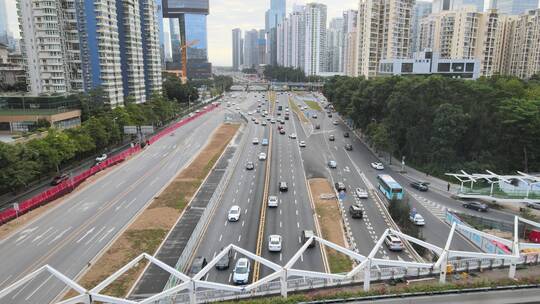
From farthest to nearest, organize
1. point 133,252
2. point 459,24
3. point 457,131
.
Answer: point 459,24 < point 457,131 < point 133,252

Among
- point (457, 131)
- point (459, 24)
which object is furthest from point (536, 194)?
Answer: point (459, 24)

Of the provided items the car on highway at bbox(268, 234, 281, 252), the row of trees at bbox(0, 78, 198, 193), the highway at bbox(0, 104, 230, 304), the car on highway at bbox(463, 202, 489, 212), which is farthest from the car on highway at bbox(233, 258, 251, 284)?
the row of trees at bbox(0, 78, 198, 193)

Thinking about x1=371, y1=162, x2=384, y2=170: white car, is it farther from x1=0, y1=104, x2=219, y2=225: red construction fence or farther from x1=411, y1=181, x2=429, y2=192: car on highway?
x1=0, y1=104, x2=219, y2=225: red construction fence

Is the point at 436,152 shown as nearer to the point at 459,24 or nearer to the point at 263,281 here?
the point at 263,281

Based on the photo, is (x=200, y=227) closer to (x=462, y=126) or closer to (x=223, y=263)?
(x=223, y=263)

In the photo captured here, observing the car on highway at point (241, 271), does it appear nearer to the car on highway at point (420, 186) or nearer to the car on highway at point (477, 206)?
the car on highway at point (477, 206)

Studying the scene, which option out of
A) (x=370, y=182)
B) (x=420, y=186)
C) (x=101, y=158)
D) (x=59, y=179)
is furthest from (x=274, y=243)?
(x=101, y=158)
